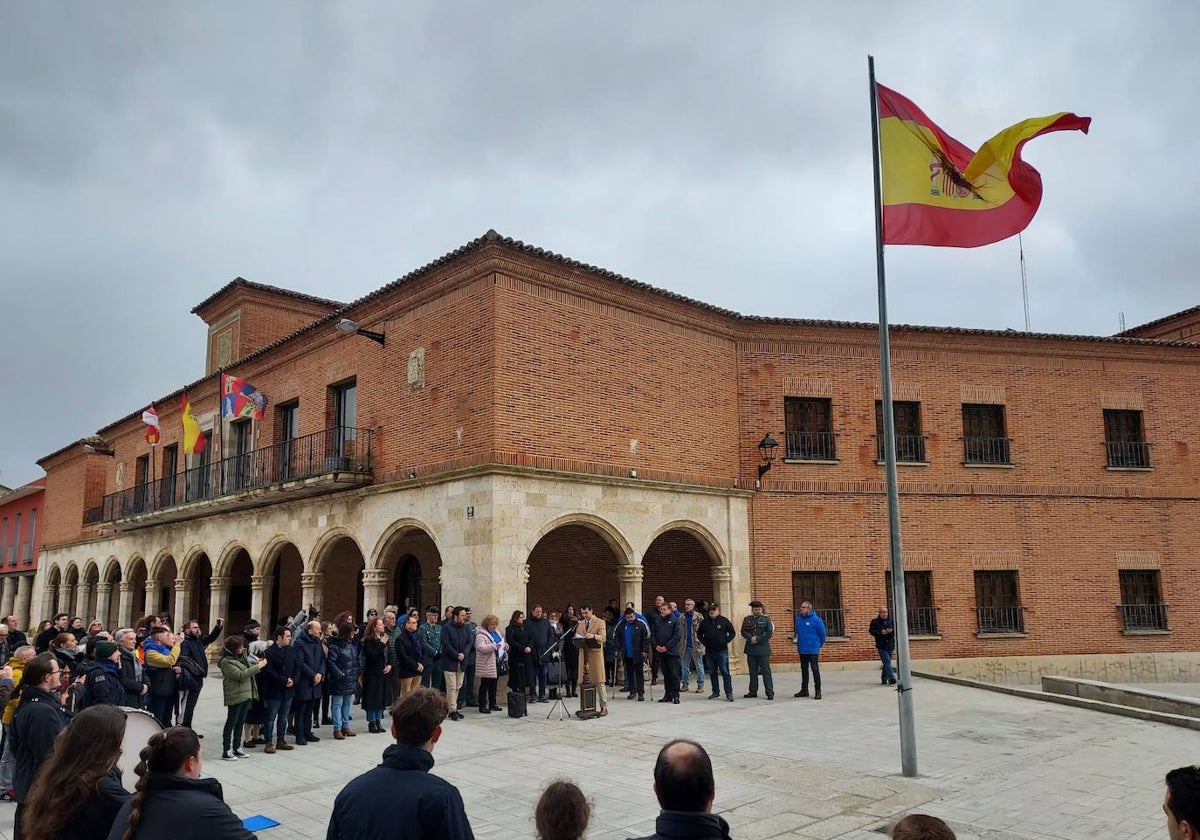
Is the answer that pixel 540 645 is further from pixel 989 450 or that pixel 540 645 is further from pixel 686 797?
pixel 989 450

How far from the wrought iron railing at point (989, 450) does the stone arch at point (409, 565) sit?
1209 cm

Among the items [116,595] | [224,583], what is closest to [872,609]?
[224,583]

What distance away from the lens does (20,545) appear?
133 ft

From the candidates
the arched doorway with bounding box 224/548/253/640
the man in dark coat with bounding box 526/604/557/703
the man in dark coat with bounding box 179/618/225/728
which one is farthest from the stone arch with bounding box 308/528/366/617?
the man in dark coat with bounding box 179/618/225/728

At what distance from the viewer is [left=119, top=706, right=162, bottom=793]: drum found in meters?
4.94

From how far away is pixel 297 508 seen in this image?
1977cm

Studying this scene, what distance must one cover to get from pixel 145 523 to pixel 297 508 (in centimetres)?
970

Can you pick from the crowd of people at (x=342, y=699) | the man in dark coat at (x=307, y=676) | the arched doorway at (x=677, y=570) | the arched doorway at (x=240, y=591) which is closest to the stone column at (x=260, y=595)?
the crowd of people at (x=342, y=699)

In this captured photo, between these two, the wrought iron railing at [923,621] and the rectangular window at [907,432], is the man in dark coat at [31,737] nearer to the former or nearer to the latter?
the wrought iron railing at [923,621]

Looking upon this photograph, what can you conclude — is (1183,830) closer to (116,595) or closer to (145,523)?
(145,523)

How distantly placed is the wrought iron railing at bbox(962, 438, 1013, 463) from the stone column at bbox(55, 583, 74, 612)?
32.8 meters

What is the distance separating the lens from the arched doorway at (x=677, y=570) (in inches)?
803

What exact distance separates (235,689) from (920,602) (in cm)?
1445

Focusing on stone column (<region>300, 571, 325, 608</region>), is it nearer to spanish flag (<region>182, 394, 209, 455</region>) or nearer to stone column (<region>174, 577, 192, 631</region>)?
spanish flag (<region>182, 394, 209, 455</region>)
